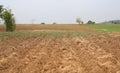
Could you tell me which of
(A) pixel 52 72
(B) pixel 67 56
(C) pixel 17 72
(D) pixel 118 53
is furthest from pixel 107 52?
(C) pixel 17 72

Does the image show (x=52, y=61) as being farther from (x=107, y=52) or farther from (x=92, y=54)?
(x=107, y=52)

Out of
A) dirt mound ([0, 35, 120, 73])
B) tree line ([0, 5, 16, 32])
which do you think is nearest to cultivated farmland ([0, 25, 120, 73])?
dirt mound ([0, 35, 120, 73])

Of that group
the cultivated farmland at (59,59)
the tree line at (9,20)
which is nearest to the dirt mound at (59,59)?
the cultivated farmland at (59,59)

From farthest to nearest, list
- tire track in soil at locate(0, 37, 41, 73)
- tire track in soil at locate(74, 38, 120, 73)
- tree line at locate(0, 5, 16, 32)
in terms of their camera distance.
→ tree line at locate(0, 5, 16, 32) < tire track in soil at locate(0, 37, 41, 73) < tire track in soil at locate(74, 38, 120, 73)

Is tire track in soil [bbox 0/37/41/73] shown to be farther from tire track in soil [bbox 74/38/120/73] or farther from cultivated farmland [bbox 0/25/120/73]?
tire track in soil [bbox 74/38/120/73]

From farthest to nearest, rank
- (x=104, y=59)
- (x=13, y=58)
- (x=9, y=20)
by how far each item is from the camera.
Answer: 1. (x=9, y=20)
2. (x=13, y=58)
3. (x=104, y=59)

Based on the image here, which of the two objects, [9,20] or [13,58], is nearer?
[13,58]

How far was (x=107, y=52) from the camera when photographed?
378 inches

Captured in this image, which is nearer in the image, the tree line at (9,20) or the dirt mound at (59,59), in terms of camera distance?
the dirt mound at (59,59)

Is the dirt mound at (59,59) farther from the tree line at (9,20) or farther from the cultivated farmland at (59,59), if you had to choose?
the tree line at (9,20)

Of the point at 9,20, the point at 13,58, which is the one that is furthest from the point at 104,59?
the point at 9,20

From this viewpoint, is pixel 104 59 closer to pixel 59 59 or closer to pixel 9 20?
pixel 59 59

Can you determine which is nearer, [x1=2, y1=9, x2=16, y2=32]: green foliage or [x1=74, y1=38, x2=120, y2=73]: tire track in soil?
[x1=74, y1=38, x2=120, y2=73]: tire track in soil

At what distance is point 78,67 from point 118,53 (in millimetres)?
2564
